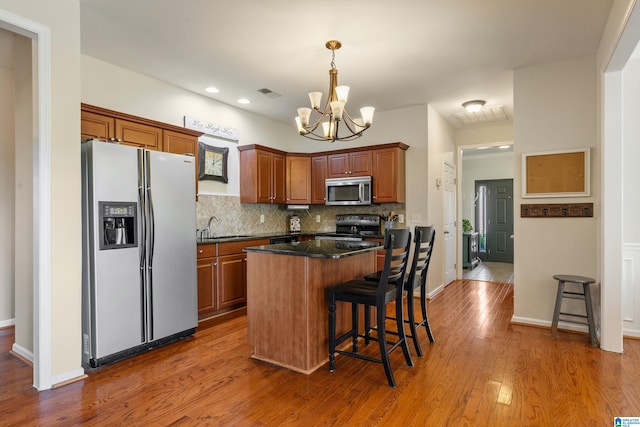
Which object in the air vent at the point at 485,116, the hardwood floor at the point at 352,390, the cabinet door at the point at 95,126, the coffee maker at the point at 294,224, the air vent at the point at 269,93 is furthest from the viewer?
the coffee maker at the point at 294,224

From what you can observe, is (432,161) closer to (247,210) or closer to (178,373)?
(247,210)

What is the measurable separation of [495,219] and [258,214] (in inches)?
250

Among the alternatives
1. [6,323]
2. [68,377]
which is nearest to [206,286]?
[68,377]

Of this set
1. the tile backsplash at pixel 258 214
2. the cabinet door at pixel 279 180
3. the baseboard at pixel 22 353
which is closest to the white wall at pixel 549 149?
the tile backsplash at pixel 258 214

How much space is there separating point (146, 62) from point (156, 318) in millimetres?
2565

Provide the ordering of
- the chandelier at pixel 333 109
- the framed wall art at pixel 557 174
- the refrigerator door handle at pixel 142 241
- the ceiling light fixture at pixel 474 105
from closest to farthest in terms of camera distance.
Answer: the chandelier at pixel 333 109 < the refrigerator door handle at pixel 142 241 < the framed wall art at pixel 557 174 < the ceiling light fixture at pixel 474 105

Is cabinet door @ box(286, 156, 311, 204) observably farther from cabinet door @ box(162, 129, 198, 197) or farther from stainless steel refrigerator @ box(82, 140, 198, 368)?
stainless steel refrigerator @ box(82, 140, 198, 368)

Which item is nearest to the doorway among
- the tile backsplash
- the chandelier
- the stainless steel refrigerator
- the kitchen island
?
the tile backsplash

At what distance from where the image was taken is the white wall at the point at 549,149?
349cm

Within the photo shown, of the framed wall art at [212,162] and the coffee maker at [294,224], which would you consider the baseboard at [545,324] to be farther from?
the framed wall art at [212,162]

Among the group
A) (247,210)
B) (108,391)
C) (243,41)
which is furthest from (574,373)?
(247,210)

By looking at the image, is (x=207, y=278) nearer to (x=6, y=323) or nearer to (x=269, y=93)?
(x=6, y=323)

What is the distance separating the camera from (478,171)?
8961 mm

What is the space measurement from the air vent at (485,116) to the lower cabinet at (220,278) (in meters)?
3.88
